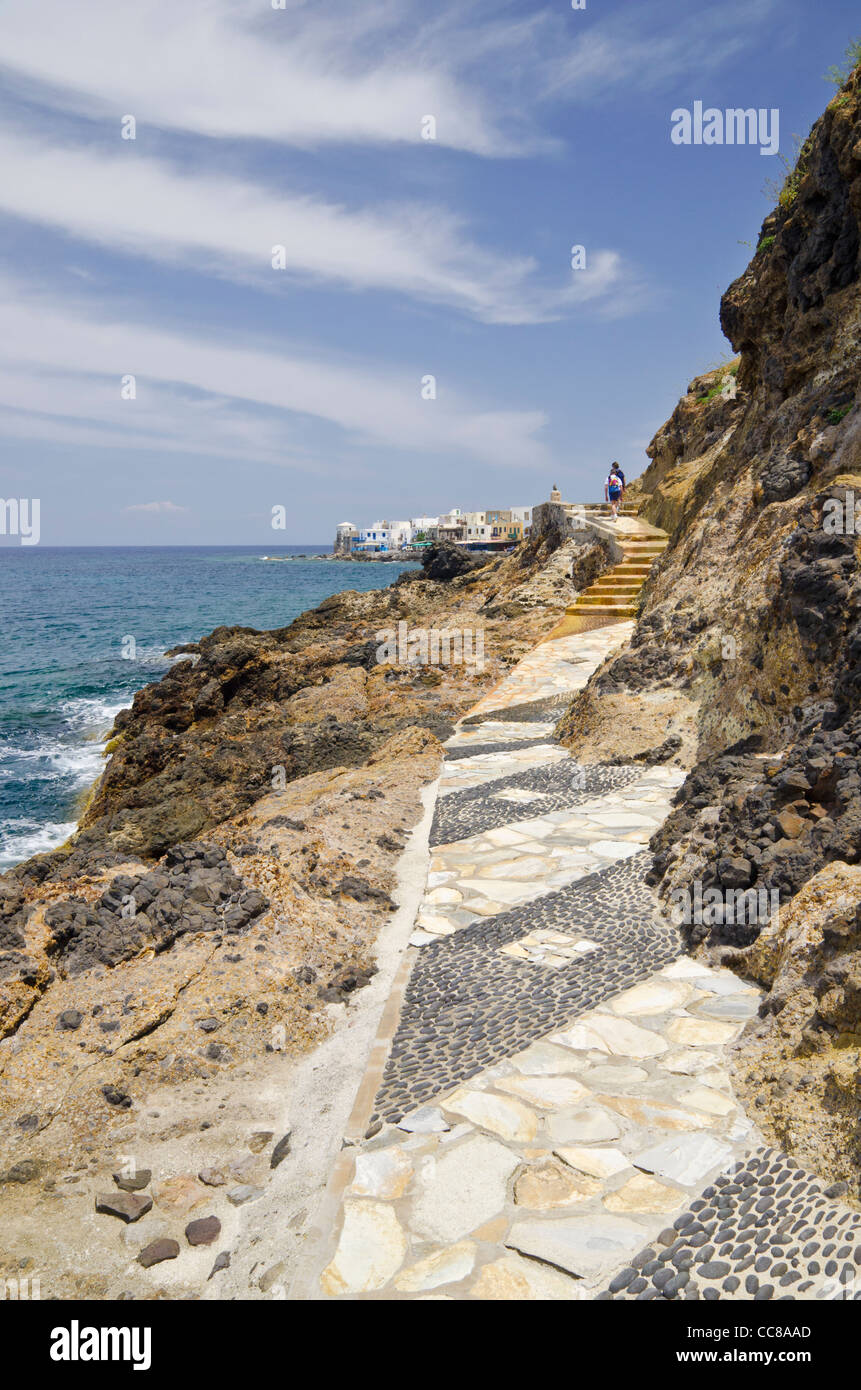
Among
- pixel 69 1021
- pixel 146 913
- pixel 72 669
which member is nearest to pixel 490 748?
pixel 146 913

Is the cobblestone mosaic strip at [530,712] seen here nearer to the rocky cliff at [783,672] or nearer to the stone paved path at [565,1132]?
the rocky cliff at [783,672]

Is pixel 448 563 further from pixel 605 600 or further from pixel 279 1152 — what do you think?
pixel 279 1152

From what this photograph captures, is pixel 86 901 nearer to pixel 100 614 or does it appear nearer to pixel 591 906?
pixel 591 906

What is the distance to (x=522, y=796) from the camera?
752 centimetres

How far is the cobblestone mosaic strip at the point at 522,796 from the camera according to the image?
6797 mm

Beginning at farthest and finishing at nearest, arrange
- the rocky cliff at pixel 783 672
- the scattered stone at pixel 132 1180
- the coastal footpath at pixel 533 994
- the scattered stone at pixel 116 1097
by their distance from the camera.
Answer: the scattered stone at pixel 116 1097 < the rocky cliff at pixel 783 672 < the scattered stone at pixel 132 1180 < the coastal footpath at pixel 533 994

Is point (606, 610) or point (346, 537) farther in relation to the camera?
point (346, 537)

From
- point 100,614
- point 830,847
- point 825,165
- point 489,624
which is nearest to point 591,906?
point 830,847

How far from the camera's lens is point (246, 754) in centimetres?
1194

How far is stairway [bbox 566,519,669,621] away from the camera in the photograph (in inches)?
634

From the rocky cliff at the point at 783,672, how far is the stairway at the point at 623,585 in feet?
12.1

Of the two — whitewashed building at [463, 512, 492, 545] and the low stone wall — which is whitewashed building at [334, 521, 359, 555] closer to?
whitewashed building at [463, 512, 492, 545]

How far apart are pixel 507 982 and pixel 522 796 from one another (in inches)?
136

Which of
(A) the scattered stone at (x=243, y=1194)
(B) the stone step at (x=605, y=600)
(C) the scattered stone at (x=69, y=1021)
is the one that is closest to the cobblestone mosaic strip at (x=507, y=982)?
(A) the scattered stone at (x=243, y=1194)
